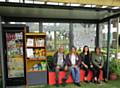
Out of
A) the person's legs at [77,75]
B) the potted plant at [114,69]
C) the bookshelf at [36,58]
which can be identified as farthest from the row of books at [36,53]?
the potted plant at [114,69]

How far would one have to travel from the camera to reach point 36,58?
5.59 meters

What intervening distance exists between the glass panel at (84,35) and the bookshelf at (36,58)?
183cm

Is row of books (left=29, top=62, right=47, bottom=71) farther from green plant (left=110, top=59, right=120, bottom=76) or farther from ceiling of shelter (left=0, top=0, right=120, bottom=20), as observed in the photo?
green plant (left=110, top=59, right=120, bottom=76)

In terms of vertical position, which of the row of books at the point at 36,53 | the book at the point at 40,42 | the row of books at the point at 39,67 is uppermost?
the book at the point at 40,42

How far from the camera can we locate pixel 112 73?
6297 millimetres

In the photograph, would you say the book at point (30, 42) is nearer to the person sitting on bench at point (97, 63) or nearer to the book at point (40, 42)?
the book at point (40, 42)

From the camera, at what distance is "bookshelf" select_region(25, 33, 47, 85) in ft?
18.0

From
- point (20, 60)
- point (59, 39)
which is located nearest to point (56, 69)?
point (20, 60)

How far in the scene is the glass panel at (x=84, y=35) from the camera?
7.03 meters

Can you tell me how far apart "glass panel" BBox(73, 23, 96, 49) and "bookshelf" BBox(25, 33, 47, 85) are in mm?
1829

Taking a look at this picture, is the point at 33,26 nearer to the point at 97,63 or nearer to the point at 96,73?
the point at 97,63

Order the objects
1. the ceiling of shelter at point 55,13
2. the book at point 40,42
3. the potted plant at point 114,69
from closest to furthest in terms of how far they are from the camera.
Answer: the ceiling of shelter at point 55,13
the book at point 40,42
the potted plant at point 114,69

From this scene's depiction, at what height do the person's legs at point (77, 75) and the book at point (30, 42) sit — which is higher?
the book at point (30, 42)

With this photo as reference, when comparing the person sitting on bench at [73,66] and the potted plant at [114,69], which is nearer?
the person sitting on bench at [73,66]
